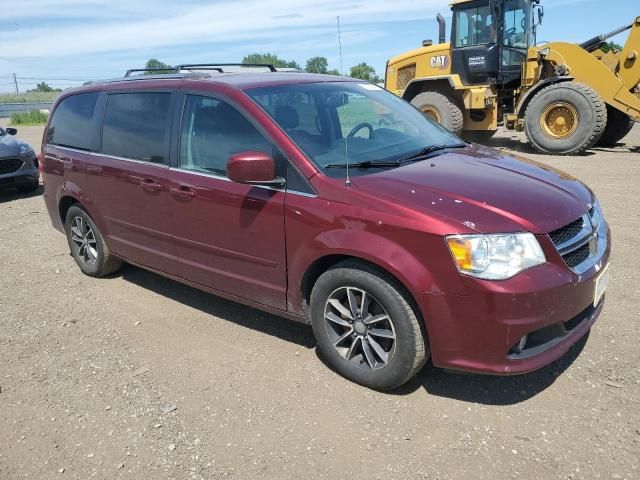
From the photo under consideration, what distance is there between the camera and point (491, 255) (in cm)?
265

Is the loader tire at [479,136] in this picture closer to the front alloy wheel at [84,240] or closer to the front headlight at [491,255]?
the front alloy wheel at [84,240]

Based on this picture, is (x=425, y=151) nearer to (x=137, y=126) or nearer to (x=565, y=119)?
(x=137, y=126)

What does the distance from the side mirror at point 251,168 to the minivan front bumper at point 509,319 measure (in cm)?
115

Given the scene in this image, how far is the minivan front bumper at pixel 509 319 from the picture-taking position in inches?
103

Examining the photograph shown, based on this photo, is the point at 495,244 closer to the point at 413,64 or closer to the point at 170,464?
the point at 170,464

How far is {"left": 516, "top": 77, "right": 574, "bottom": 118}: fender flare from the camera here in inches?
446

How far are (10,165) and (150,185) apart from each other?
645 cm

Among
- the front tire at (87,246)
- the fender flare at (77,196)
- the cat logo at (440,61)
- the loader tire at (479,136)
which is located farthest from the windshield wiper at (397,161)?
the loader tire at (479,136)

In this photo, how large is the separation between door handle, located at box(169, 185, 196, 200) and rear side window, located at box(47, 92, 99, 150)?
4.56 feet

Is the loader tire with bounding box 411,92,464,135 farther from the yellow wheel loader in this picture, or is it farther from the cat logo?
the cat logo

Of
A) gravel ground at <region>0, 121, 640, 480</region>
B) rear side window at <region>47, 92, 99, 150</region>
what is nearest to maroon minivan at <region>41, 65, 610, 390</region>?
rear side window at <region>47, 92, 99, 150</region>

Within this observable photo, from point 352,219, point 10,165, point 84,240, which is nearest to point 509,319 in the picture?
point 352,219

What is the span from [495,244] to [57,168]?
4252mm

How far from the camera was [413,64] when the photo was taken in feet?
43.8
